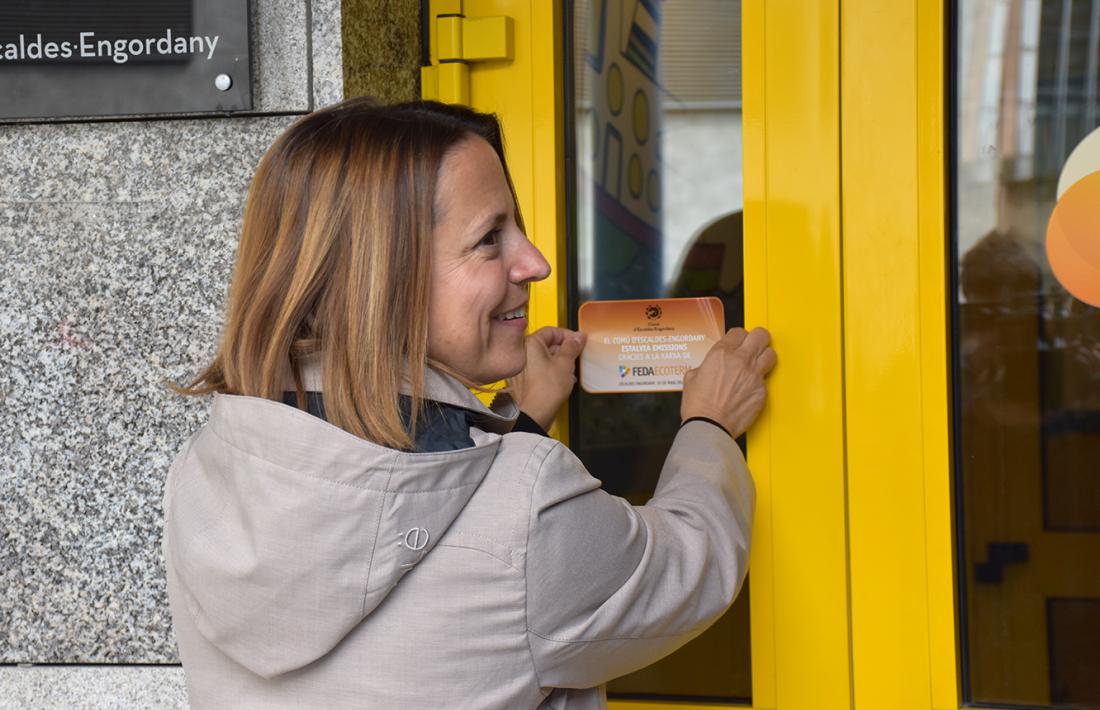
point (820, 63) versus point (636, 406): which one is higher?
point (820, 63)

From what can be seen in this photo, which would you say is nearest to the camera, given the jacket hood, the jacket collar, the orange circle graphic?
the jacket hood

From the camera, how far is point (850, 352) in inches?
76.9

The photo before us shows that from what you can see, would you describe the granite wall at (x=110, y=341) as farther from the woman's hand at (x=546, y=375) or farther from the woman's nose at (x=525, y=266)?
the woman's nose at (x=525, y=266)

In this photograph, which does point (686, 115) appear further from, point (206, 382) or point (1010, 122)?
point (206, 382)

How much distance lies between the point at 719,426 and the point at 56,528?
3.82 feet

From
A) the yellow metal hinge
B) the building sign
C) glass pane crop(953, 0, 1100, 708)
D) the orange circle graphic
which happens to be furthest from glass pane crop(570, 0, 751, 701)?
the building sign

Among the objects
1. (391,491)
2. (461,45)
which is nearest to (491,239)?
(391,491)

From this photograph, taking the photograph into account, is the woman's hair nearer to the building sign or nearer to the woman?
the woman

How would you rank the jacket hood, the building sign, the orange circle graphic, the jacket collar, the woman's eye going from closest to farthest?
1. the jacket hood
2. the jacket collar
3. the woman's eye
4. the orange circle graphic
5. the building sign

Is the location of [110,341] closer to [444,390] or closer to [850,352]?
[444,390]

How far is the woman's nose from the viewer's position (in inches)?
58.7

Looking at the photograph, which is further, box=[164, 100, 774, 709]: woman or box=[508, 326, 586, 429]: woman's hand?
box=[508, 326, 586, 429]: woman's hand

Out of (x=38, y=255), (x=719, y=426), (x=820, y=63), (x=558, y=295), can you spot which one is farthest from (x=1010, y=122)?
(x=38, y=255)

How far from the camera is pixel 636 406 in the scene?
6.84ft
